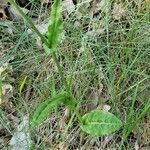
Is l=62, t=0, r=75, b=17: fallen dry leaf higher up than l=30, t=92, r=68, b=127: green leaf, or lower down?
higher up

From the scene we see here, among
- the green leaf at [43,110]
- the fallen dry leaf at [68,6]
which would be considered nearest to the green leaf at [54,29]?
the green leaf at [43,110]

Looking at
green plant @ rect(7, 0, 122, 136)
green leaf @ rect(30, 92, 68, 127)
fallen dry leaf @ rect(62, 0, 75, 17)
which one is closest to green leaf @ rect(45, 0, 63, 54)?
green plant @ rect(7, 0, 122, 136)

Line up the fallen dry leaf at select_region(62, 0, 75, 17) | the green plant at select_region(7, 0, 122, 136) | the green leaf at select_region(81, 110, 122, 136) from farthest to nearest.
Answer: the fallen dry leaf at select_region(62, 0, 75, 17), the green leaf at select_region(81, 110, 122, 136), the green plant at select_region(7, 0, 122, 136)

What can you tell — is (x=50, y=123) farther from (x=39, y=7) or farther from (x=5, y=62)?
(x=39, y=7)

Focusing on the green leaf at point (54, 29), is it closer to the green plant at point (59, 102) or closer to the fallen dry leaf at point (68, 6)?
the green plant at point (59, 102)

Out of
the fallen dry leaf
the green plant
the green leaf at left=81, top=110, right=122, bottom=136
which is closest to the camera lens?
the green plant

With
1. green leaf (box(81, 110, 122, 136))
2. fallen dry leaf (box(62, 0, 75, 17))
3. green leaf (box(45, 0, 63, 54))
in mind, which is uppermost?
green leaf (box(45, 0, 63, 54))

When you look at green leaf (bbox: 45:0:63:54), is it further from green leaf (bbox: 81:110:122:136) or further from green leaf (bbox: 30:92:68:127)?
green leaf (bbox: 81:110:122:136)
